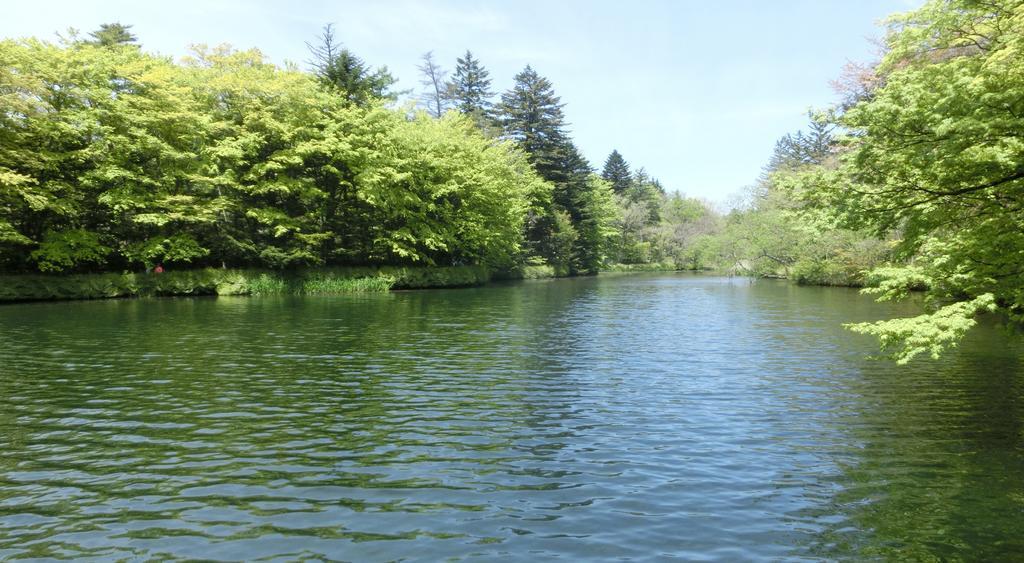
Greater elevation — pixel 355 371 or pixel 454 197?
pixel 454 197

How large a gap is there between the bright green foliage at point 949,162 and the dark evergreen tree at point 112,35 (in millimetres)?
71138

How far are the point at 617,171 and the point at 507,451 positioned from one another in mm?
119433

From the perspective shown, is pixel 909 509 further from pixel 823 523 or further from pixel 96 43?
pixel 96 43

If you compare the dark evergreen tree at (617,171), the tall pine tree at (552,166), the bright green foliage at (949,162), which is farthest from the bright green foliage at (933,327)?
the dark evergreen tree at (617,171)

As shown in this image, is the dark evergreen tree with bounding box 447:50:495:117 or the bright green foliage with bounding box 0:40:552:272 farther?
the dark evergreen tree with bounding box 447:50:495:117

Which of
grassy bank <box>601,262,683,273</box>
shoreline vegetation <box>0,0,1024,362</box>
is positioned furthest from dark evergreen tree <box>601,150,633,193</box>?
shoreline vegetation <box>0,0,1024,362</box>

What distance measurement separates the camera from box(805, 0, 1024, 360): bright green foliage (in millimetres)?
9109

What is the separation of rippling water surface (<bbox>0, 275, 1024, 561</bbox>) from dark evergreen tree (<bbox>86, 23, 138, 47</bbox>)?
57020mm

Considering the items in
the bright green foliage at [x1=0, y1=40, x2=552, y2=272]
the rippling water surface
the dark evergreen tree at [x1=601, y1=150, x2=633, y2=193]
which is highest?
the dark evergreen tree at [x1=601, y1=150, x2=633, y2=193]

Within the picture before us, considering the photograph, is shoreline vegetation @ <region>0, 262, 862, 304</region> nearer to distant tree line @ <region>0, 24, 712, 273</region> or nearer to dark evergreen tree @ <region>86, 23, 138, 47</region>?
distant tree line @ <region>0, 24, 712, 273</region>

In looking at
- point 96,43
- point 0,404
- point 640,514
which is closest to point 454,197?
point 96,43

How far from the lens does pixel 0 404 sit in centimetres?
1240

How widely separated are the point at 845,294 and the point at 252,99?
42233 millimetres

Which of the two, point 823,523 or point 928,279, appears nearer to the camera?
point 823,523
